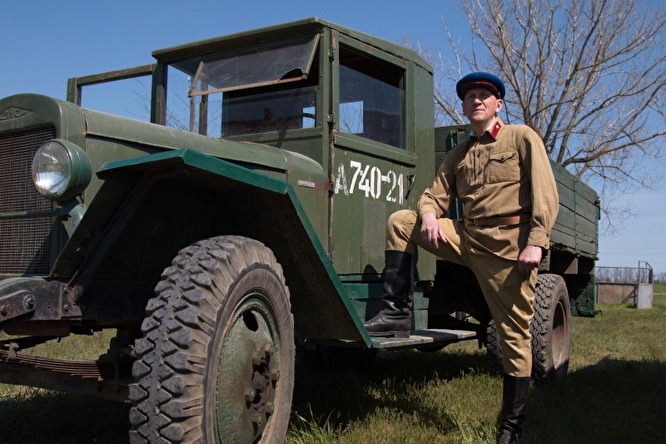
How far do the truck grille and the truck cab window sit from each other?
5.90ft

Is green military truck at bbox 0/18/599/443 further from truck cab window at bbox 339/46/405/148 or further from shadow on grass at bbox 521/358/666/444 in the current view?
shadow on grass at bbox 521/358/666/444

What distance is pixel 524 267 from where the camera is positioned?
11.0 feet

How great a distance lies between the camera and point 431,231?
140 inches

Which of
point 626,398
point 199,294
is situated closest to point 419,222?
point 199,294

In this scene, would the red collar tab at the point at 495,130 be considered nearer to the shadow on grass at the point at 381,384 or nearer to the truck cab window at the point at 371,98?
the truck cab window at the point at 371,98

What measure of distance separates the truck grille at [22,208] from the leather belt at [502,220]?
2.06 metres

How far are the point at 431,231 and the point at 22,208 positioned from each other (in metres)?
1.93

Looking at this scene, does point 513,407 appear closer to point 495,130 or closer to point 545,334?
point 495,130

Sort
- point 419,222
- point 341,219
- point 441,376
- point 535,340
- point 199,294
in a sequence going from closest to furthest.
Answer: point 199,294
point 419,222
point 341,219
point 535,340
point 441,376

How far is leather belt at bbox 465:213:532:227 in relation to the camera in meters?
3.48

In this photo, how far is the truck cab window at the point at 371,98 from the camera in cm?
416

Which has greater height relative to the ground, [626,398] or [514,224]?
[514,224]

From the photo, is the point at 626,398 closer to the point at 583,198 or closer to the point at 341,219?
the point at 341,219

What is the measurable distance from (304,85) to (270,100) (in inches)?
9.4
